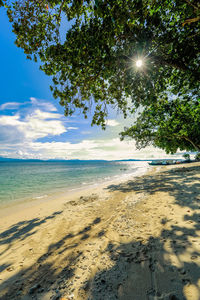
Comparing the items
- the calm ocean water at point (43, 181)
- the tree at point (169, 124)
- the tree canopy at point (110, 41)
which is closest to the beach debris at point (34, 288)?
the tree canopy at point (110, 41)

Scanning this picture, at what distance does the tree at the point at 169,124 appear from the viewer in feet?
44.3

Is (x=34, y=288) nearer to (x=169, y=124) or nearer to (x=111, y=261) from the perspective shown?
(x=111, y=261)

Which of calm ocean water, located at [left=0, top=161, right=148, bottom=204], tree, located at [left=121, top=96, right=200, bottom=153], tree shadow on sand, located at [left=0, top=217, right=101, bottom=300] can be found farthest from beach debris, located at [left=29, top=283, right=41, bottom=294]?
calm ocean water, located at [left=0, top=161, right=148, bottom=204]

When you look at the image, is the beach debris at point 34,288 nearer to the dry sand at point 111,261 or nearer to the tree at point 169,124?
the dry sand at point 111,261

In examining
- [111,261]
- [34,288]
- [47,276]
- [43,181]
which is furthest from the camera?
[43,181]


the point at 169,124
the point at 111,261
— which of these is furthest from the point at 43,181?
the point at 111,261

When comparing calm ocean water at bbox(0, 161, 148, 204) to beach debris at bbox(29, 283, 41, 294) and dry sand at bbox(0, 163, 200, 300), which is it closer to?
dry sand at bbox(0, 163, 200, 300)

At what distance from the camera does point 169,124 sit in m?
15.7

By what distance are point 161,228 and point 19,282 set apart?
4039mm

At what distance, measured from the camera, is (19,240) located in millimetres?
5207

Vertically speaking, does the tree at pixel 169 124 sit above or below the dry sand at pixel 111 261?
above

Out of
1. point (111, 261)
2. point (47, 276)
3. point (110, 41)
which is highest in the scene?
point (110, 41)

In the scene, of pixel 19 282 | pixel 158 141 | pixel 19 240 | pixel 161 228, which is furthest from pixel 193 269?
pixel 158 141

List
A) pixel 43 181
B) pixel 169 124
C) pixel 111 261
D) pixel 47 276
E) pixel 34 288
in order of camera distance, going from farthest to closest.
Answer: pixel 43 181 → pixel 169 124 → pixel 111 261 → pixel 47 276 → pixel 34 288
